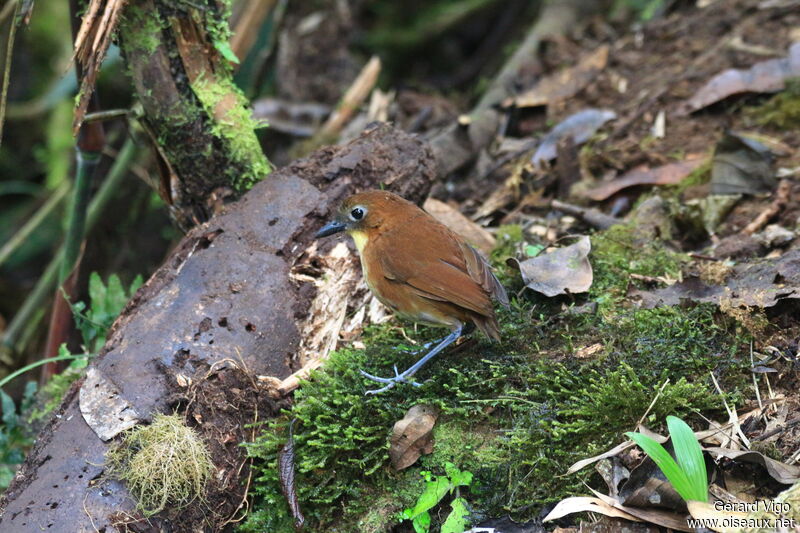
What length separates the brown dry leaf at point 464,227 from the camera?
4.17 metres

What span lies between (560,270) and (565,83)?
3019 millimetres

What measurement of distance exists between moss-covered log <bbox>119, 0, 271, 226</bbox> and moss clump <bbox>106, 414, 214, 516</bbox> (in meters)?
1.41

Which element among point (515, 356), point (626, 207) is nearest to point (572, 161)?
point (626, 207)

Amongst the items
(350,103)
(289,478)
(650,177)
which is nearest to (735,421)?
(289,478)

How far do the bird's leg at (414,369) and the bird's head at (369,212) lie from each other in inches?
22.3

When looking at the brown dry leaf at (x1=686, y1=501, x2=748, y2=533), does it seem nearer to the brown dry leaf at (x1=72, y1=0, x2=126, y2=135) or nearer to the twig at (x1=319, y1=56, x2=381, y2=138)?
the brown dry leaf at (x1=72, y1=0, x2=126, y2=135)

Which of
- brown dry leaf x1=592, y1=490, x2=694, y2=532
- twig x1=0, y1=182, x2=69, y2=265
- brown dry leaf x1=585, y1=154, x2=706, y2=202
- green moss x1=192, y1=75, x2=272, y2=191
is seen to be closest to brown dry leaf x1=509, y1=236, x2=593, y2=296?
brown dry leaf x1=585, y1=154, x2=706, y2=202

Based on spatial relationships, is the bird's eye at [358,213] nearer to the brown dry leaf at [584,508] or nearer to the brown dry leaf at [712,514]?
the brown dry leaf at [584,508]

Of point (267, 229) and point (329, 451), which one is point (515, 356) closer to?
point (329, 451)

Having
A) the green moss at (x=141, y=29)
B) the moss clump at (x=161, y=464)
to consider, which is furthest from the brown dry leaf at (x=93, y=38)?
the moss clump at (x=161, y=464)

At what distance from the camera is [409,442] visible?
2797mm

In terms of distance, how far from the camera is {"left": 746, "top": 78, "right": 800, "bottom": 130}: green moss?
15.5 ft

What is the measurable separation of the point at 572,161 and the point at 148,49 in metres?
2.60

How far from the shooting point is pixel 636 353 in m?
2.95
